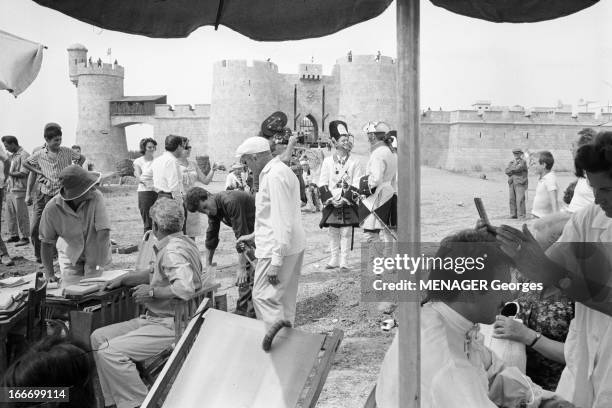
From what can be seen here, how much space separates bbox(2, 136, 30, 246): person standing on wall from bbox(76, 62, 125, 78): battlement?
35.0 m

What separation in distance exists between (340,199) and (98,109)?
3997cm

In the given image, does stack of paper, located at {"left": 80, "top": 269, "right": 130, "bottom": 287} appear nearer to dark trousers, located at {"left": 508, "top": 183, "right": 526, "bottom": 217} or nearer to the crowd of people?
the crowd of people

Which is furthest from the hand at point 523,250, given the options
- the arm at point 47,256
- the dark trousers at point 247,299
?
the arm at point 47,256

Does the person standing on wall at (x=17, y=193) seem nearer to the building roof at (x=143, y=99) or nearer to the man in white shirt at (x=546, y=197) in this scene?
the man in white shirt at (x=546, y=197)

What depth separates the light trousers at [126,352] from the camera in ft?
9.71

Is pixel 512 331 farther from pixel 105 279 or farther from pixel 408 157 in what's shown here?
pixel 105 279

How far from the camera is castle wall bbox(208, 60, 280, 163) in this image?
1581 inches

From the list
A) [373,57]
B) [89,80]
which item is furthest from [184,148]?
[89,80]

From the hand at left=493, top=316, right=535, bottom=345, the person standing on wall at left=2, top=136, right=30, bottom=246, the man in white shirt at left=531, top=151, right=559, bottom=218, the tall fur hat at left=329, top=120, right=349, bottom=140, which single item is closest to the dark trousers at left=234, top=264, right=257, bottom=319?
the hand at left=493, top=316, right=535, bottom=345

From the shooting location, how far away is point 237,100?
1575 inches

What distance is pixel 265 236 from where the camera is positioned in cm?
384

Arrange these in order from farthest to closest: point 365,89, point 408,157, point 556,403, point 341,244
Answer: point 365,89 < point 341,244 < point 556,403 < point 408,157

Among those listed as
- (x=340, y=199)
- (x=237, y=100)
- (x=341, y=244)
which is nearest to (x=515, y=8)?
(x=340, y=199)

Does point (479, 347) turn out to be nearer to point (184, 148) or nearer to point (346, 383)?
point (346, 383)
